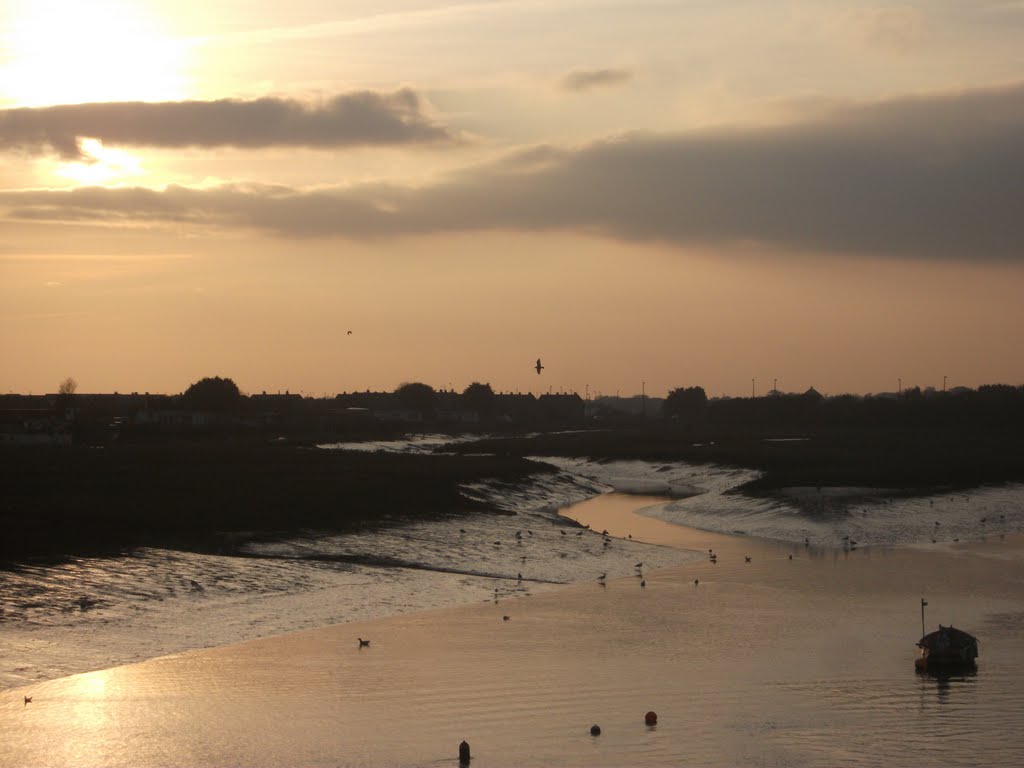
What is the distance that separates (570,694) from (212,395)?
6576 inches

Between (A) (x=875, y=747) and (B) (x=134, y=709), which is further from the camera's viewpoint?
(B) (x=134, y=709)

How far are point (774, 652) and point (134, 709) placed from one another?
17.5 metres

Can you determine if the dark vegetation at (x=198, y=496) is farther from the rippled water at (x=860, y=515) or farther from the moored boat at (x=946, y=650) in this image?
the moored boat at (x=946, y=650)

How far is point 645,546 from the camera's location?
191 ft

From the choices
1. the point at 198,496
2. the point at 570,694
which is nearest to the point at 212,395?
the point at 198,496

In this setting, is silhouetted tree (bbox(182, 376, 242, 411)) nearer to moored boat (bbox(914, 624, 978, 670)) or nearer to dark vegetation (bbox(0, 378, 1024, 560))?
dark vegetation (bbox(0, 378, 1024, 560))

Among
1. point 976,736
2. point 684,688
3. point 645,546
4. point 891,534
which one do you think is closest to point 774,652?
point 684,688

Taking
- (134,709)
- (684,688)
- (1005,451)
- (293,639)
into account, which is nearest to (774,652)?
(684,688)

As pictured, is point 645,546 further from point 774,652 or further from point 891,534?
point 774,652

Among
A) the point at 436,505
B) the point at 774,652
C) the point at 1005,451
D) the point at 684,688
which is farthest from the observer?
the point at 1005,451

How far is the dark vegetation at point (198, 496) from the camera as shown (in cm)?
4828

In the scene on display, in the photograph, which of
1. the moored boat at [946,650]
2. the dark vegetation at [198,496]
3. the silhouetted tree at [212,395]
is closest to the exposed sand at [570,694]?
the moored boat at [946,650]

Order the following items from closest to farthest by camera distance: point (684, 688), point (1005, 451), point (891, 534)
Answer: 1. point (684, 688)
2. point (891, 534)
3. point (1005, 451)

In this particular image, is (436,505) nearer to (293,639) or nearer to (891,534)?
(891,534)
